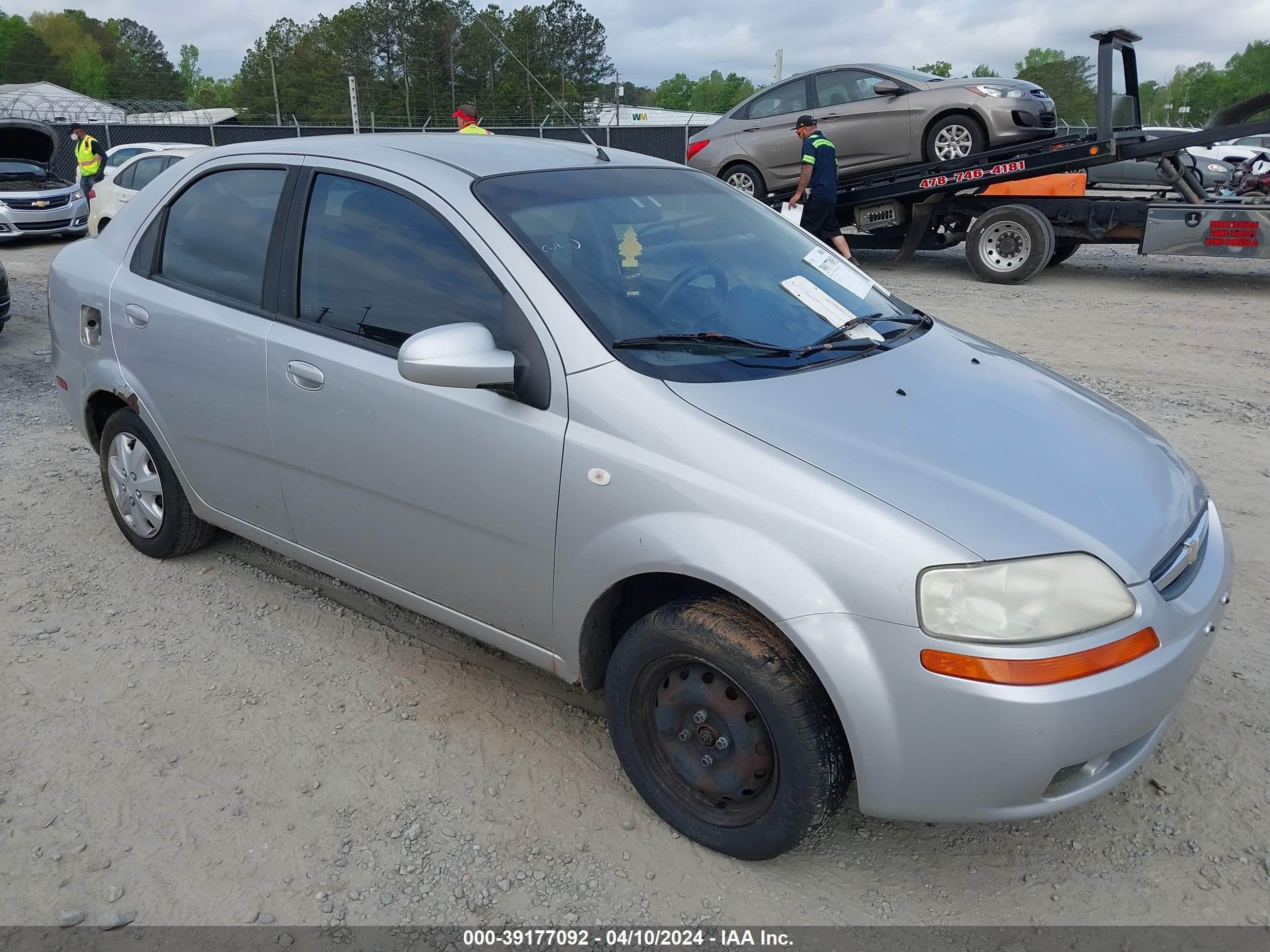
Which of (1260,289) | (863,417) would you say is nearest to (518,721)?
(863,417)

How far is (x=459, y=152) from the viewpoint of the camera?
10.5 ft

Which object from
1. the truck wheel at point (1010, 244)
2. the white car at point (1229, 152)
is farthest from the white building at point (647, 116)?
the truck wheel at point (1010, 244)

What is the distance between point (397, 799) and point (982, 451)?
6.20ft

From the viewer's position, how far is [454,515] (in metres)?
2.80

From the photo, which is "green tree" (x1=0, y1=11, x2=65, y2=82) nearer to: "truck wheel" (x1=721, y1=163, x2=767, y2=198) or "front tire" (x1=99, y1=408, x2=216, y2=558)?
"truck wheel" (x1=721, y1=163, x2=767, y2=198)

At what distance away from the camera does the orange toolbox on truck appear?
36.8 feet

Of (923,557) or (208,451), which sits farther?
(208,451)

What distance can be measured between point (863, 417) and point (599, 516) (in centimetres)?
72

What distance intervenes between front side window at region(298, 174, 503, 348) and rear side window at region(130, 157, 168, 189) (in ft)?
39.7

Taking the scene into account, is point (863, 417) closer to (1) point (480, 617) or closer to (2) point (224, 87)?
(1) point (480, 617)

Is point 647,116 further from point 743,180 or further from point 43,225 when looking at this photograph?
point 43,225

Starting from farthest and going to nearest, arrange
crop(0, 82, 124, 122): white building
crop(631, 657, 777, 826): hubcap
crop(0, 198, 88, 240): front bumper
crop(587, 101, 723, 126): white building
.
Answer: crop(587, 101, 723, 126): white building, crop(0, 82, 124, 122): white building, crop(0, 198, 88, 240): front bumper, crop(631, 657, 777, 826): hubcap

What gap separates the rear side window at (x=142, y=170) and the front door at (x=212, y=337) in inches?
442

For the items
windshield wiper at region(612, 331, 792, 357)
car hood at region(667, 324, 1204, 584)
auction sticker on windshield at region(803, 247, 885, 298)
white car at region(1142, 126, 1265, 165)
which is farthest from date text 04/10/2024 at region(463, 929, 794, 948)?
white car at region(1142, 126, 1265, 165)
